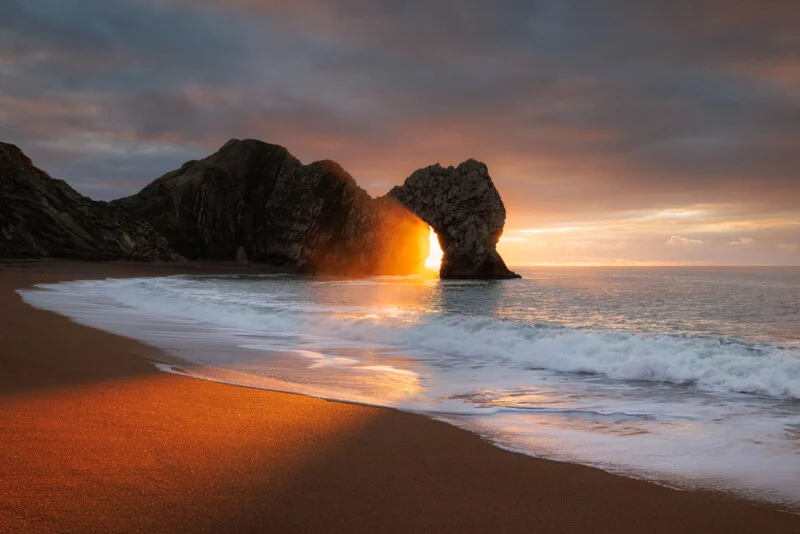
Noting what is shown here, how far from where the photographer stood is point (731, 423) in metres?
6.77

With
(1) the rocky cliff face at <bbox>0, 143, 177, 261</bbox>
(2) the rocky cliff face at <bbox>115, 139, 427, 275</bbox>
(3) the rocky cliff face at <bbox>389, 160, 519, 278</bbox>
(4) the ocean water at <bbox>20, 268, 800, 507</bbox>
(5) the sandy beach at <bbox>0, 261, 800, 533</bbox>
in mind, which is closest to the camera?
(5) the sandy beach at <bbox>0, 261, 800, 533</bbox>

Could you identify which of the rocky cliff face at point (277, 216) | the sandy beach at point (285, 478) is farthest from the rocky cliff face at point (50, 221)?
the sandy beach at point (285, 478)

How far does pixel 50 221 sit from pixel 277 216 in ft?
156

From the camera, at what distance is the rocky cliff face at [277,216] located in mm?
105500

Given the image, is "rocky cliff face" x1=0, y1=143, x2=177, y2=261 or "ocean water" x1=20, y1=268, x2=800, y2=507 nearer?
"ocean water" x1=20, y1=268, x2=800, y2=507

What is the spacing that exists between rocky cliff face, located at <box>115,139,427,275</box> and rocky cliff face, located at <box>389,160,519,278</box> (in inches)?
641

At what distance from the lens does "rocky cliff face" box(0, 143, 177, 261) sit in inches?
2539

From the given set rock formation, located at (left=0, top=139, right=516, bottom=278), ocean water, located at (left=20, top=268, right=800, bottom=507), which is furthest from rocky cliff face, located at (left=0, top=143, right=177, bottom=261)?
ocean water, located at (left=20, top=268, right=800, bottom=507)

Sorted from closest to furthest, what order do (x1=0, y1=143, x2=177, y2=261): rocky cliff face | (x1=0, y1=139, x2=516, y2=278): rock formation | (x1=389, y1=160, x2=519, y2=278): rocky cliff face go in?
1. (x1=0, y1=143, x2=177, y2=261): rocky cliff face
2. (x1=0, y1=139, x2=516, y2=278): rock formation
3. (x1=389, y1=160, x2=519, y2=278): rocky cliff face

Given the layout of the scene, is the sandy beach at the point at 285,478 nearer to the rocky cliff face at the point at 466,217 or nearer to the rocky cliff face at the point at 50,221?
the rocky cliff face at the point at 50,221

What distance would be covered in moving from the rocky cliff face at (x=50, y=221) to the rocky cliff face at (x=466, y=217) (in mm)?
45259

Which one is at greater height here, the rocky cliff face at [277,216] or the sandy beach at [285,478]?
the rocky cliff face at [277,216]

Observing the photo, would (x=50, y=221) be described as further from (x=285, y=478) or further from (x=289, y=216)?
(x=285, y=478)

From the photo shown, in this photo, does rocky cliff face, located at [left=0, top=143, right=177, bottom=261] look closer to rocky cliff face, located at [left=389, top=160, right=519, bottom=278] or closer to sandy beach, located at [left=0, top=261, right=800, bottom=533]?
rocky cliff face, located at [left=389, top=160, right=519, bottom=278]
